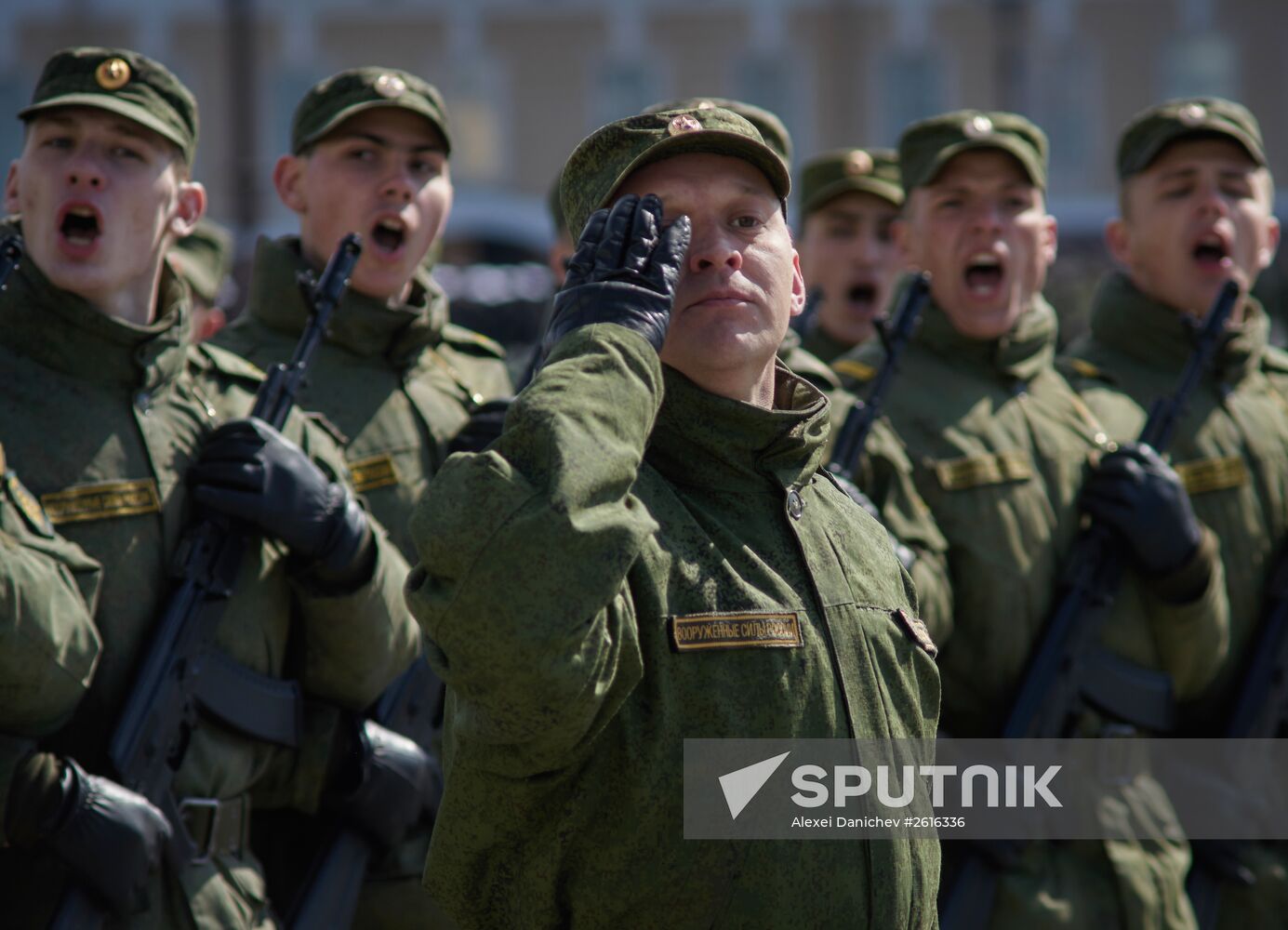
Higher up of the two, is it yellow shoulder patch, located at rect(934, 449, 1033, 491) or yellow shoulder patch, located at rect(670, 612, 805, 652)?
yellow shoulder patch, located at rect(934, 449, 1033, 491)

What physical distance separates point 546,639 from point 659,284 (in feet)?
1.86

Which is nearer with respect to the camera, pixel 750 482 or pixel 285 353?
pixel 750 482

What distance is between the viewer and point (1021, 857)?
4.86 m

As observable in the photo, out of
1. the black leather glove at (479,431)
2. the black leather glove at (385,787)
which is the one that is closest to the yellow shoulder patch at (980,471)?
the black leather glove at (479,431)

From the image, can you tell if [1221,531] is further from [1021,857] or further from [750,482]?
[750,482]

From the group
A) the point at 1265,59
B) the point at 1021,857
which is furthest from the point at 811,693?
the point at 1265,59

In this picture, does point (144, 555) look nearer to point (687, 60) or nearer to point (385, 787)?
point (385, 787)

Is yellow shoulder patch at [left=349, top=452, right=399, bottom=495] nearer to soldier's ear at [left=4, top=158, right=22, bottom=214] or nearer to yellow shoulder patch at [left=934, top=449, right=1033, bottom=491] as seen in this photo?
soldier's ear at [left=4, top=158, right=22, bottom=214]

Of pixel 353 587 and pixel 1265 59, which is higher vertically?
pixel 1265 59

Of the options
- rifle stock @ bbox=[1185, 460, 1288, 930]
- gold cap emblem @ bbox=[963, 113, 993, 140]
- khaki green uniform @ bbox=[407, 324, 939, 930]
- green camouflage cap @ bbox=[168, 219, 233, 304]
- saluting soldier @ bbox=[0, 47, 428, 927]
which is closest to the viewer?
khaki green uniform @ bbox=[407, 324, 939, 930]

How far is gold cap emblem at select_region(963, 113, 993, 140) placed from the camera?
17.6ft

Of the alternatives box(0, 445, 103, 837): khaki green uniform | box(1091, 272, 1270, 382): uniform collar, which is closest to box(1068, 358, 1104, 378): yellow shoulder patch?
box(1091, 272, 1270, 382): uniform collar

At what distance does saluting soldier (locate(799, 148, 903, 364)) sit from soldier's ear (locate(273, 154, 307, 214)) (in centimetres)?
245

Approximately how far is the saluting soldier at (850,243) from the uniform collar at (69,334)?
142 inches
